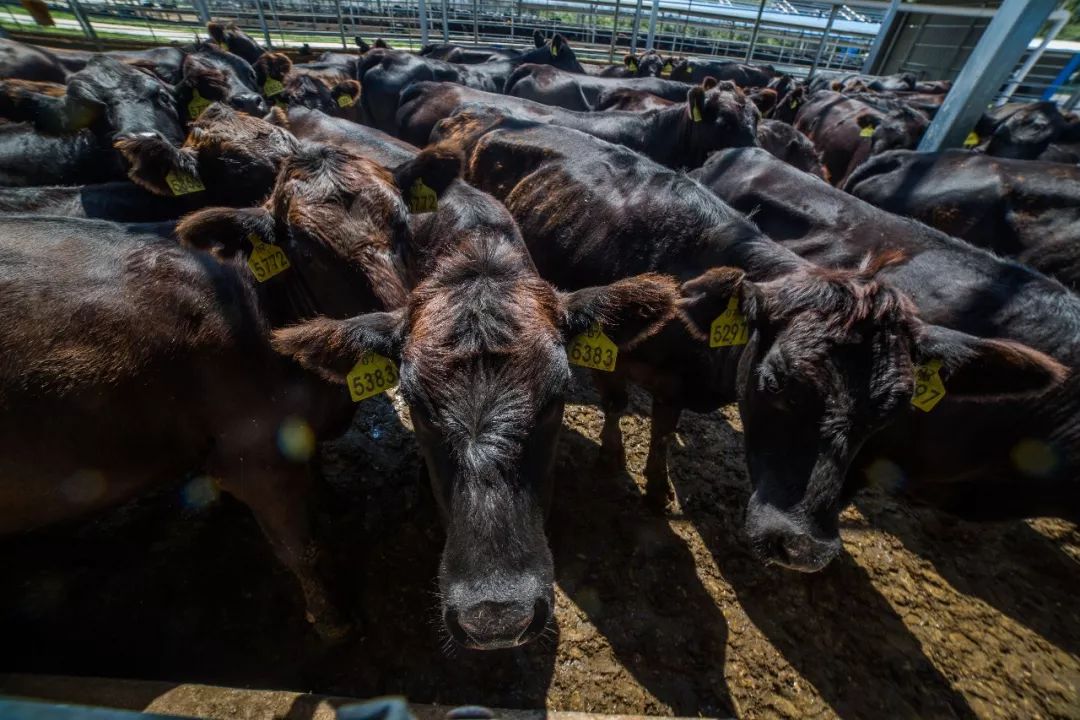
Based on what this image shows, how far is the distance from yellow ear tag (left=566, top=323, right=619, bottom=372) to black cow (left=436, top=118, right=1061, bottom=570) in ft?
2.20

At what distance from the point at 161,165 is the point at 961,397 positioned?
5.27 m

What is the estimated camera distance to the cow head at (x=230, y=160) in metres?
3.40

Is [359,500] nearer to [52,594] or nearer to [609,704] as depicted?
[52,594]

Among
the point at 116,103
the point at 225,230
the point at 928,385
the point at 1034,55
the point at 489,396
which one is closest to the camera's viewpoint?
the point at 489,396

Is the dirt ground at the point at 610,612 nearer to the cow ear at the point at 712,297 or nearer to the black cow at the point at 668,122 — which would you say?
the cow ear at the point at 712,297

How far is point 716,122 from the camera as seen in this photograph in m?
7.07

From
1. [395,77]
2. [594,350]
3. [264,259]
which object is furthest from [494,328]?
[395,77]

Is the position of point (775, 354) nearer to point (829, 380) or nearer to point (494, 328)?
point (829, 380)

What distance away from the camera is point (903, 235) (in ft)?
11.8

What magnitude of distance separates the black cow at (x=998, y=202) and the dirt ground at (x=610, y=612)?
268 cm

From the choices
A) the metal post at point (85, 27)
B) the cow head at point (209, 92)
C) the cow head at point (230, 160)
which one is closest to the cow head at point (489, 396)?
the cow head at point (230, 160)

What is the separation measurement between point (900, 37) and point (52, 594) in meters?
28.2

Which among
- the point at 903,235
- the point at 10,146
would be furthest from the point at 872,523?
the point at 10,146

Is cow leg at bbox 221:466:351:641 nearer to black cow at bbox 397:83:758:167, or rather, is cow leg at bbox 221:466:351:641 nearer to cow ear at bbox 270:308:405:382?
cow ear at bbox 270:308:405:382
